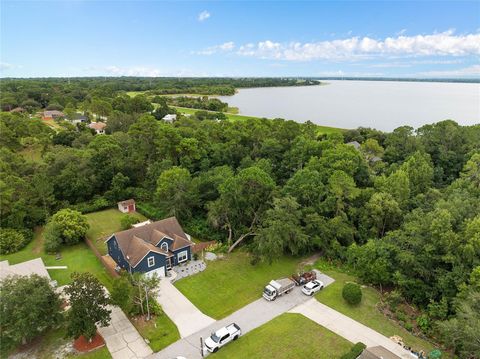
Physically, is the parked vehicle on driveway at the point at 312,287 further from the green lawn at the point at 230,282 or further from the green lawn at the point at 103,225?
the green lawn at the point at 103,225

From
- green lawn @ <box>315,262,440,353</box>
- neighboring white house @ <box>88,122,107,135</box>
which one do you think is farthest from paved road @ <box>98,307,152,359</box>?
neighboring white house @ <box>88,122,107,135</box>

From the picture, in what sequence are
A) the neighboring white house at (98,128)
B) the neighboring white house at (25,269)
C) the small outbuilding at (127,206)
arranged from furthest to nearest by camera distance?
the neighboring white house at (98,128), the small outbuilding at (127,206), the neighboring white house at (25,269)

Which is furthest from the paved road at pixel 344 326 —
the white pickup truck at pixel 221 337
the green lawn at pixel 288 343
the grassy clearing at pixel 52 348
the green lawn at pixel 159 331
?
the grassy clearing at pixel 52 348

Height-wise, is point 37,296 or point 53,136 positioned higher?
point 53,136

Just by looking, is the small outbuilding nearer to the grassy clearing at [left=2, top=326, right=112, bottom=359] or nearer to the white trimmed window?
the white trimmed window

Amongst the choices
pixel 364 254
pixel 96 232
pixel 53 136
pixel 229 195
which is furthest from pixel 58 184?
pixel 364 254

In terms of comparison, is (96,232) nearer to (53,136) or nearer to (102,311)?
(102,311)
